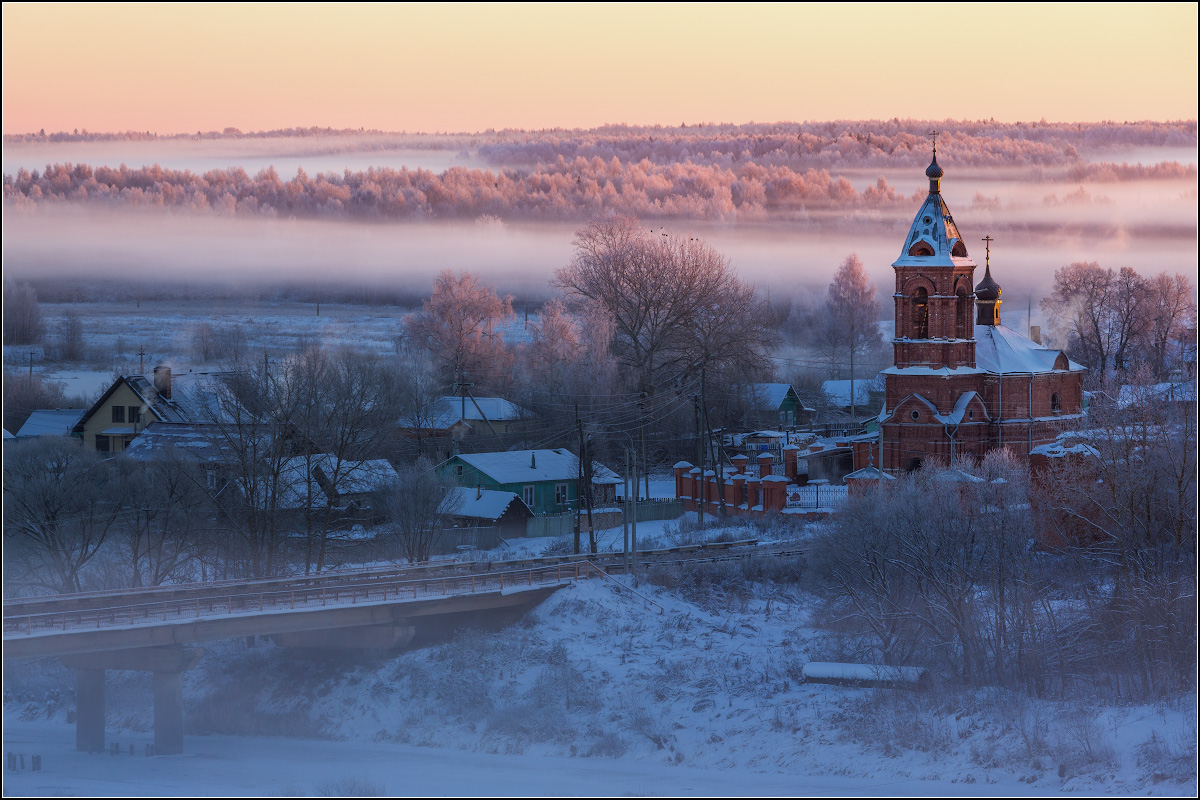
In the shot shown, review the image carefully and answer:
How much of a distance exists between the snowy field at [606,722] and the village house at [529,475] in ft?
44.0

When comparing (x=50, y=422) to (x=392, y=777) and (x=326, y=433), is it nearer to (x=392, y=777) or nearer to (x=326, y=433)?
(x=326, y=433)

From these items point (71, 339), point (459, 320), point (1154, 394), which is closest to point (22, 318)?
point (71, 339)

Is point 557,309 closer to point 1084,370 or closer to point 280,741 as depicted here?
point 1084,370

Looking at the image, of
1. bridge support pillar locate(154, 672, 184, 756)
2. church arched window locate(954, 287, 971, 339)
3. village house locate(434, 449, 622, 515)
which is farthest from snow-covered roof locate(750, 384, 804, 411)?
bridge support pillar locate(154, 672, 184, 756)

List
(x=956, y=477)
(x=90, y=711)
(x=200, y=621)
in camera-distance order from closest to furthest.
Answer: (x=200, y=621)
(x=90, y=711)
(x=956, y=477)

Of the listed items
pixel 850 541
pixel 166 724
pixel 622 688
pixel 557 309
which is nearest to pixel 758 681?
pixel 622 688

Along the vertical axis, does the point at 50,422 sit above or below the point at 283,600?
above

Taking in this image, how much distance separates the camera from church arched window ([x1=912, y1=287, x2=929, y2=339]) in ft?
167

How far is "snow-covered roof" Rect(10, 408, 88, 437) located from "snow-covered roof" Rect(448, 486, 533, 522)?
17.8 meters

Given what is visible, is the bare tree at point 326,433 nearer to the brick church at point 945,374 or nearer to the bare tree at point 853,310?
the brick church at point 945,374

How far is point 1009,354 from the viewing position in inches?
2039

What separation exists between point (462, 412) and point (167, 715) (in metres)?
35.8

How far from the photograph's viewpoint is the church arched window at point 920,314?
51.0 meters

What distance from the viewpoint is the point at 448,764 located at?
2972 cm
